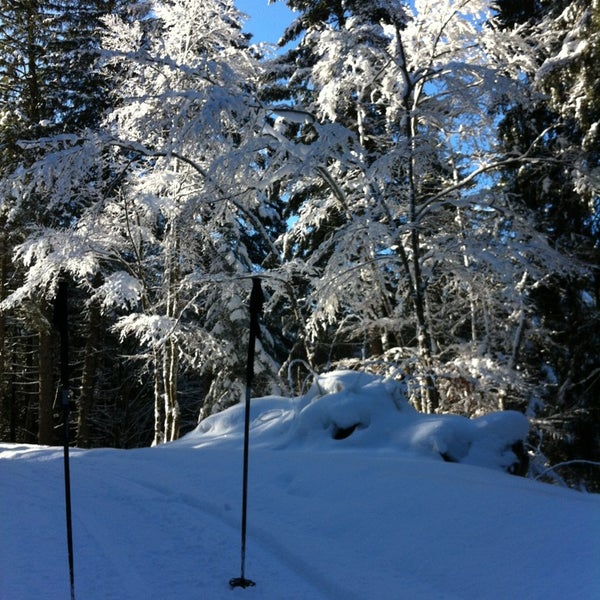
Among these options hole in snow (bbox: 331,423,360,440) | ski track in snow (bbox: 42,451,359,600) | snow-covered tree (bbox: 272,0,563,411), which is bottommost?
ski track in snow (bbox: 42,451,359,600)

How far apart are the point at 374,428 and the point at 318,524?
2.64 m

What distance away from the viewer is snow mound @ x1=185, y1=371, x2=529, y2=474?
6.18 meters

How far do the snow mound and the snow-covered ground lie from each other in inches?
1.1

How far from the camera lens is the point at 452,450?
6.07 meters

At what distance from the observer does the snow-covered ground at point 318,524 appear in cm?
319

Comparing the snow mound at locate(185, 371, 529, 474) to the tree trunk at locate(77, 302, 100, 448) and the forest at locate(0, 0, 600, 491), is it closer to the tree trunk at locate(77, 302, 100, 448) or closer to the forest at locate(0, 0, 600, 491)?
the forest at locate(0, 0, 600, 491)

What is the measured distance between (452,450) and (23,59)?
52.7ft

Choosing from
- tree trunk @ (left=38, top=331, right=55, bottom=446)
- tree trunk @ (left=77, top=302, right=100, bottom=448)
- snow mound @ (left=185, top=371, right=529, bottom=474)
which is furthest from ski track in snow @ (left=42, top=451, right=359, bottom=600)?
tree trunk @ (left=77, top=302, right=100, bottom=448)

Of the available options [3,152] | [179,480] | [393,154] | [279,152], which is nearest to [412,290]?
[393,154]

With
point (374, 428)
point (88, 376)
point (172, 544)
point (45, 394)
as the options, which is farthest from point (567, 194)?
point (45, 394)

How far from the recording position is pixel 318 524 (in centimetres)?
425

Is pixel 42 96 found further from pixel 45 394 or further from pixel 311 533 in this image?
pixel 311 533

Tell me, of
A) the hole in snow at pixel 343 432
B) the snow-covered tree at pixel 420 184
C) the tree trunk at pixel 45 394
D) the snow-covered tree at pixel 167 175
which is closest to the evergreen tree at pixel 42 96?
the tree trunk at pixel 45 394

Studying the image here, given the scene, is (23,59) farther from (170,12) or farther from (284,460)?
(284,460)
